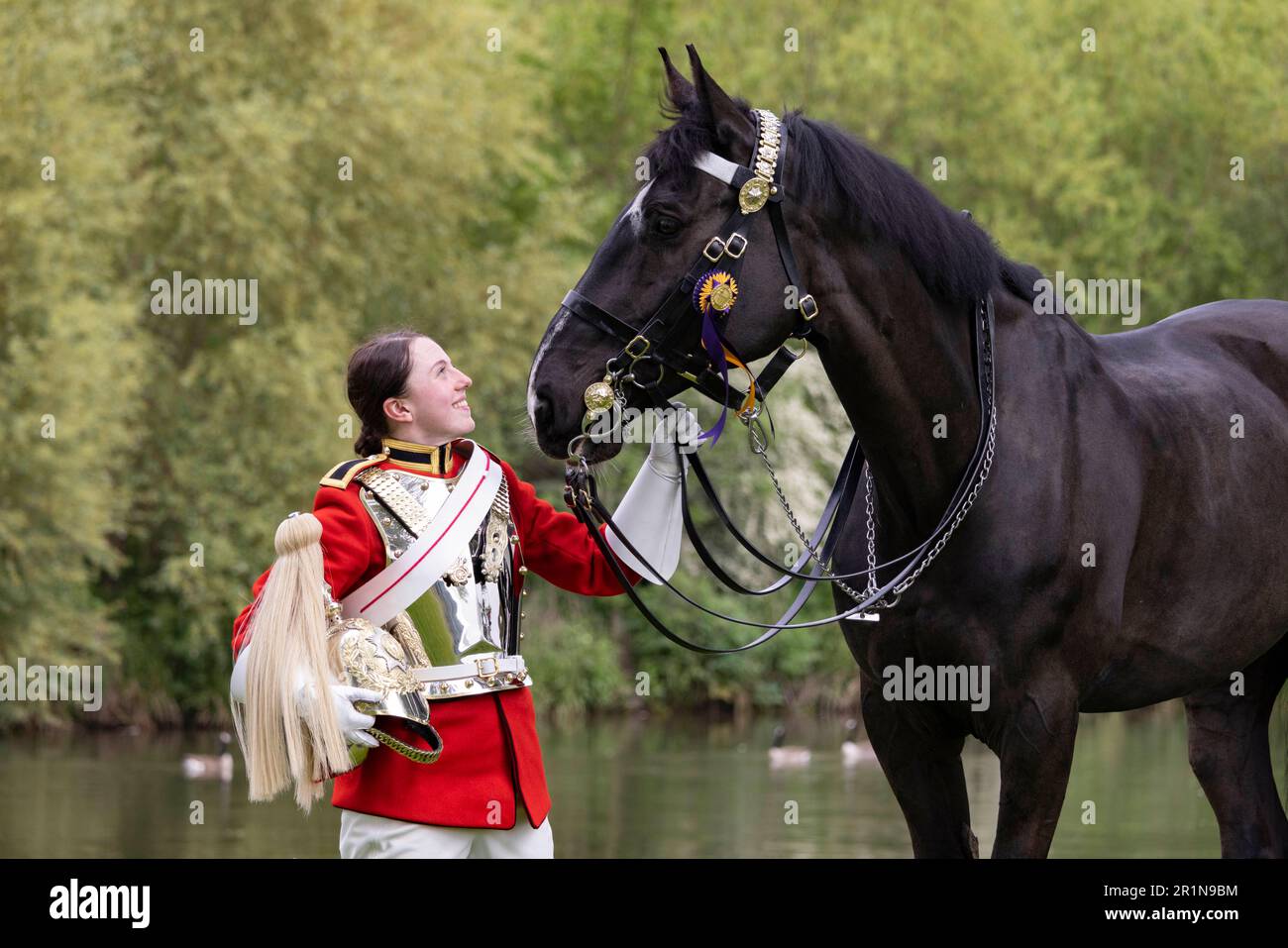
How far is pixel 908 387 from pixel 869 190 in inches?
17.2

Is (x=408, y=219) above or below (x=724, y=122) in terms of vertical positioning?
above

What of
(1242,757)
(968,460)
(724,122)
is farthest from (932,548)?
(1242,757)

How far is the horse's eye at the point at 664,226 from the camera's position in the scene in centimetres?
376

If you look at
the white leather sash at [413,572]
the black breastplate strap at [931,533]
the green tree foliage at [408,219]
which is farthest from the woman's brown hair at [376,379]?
the green tree foliage at [408,219]

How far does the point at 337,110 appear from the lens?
1950 cm

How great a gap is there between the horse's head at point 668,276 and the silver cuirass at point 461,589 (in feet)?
0.76

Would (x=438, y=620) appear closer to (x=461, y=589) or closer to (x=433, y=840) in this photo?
(x=461, y=589)

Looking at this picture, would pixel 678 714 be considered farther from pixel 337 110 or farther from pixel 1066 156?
pixel 1066 156

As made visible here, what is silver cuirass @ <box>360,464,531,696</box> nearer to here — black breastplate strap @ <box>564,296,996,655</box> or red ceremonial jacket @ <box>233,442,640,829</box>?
red ceremonial jacket @ <box>233,442,640,829</box>

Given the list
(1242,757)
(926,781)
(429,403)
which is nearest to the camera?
(429,403)

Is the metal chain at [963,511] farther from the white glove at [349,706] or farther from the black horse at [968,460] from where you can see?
the white glove at [349,706]

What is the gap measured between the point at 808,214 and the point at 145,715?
16.2m

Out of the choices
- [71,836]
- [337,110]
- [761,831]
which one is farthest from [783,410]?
[71,836]

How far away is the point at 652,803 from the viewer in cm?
1310
